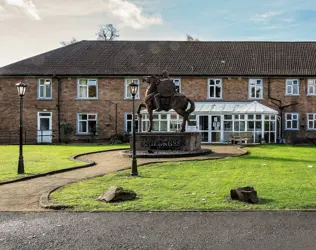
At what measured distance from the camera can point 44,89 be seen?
33844 millimetres

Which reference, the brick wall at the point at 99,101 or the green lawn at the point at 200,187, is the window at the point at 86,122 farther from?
the green lawn at the point at 200,187

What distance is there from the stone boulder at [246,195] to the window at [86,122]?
25995 mm

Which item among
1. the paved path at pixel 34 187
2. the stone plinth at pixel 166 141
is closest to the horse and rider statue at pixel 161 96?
the stone plinth at pixel 166 141

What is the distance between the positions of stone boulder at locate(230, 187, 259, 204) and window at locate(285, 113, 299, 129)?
25633 mm

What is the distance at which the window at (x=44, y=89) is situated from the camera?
33.8m

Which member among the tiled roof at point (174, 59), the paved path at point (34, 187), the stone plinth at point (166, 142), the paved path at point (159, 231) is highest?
the tiled roof at point (174, 59)

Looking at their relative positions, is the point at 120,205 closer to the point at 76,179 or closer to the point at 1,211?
the point at 1,211

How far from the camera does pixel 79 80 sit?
33.6 meters

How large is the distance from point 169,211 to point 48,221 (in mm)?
2171

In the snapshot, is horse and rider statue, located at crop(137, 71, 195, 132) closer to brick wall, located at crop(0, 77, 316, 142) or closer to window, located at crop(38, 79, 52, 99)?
brick wall, located at crop(0, 77, 316, 142)

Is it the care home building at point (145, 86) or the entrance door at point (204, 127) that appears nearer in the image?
the entrance door at point (204, 127)

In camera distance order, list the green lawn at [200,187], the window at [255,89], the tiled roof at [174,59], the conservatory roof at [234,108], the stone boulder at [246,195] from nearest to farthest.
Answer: the green lawn at [200,187] < the stone boulder at [246,195] < the conservatory roof at [234,108] < the window at [255,89] < the tiled roof at [174,59]

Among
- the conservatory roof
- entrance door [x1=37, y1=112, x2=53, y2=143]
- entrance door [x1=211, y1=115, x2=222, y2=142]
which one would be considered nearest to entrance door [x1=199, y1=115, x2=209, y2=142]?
entrance door [x1=211, y1=115, x2=222, y2=142]

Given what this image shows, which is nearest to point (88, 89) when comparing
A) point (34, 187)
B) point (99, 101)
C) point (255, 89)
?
point (99, 101)
